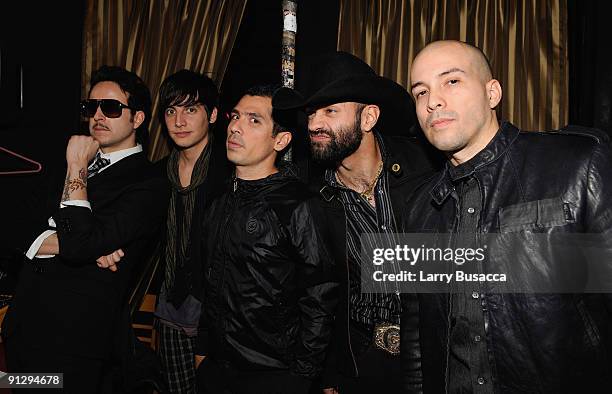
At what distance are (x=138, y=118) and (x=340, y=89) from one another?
131 centimetres

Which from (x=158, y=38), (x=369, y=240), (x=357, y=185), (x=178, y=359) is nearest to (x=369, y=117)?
(x=357, y=185)

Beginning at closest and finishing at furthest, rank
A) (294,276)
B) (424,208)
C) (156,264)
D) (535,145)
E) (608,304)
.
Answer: (608,304) < (535,145) < (424,208) < (294,276) < (156,264)

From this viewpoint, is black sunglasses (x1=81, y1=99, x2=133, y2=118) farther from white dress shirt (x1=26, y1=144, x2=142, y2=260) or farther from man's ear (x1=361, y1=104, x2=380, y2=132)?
man's ear (x1=361, y1=104, x2=380, y2=132)

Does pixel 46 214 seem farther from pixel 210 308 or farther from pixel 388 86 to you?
pixel 388 86

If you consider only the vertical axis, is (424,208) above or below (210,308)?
above

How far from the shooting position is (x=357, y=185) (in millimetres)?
2463

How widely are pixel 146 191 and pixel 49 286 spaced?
69 centimetres

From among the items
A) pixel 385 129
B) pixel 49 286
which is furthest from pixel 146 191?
pixel 385 129

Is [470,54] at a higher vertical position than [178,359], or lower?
higher

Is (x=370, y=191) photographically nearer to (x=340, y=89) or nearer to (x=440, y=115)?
(x=340, y=89)

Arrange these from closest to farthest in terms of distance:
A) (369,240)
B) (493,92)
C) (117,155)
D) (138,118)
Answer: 1. (493,92)
2. (369,240)
3. (117,155)
4. (138,118)

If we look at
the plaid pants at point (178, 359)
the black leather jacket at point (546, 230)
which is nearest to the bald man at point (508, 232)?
the black leather jacket at point (546, 230)

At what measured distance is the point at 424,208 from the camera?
1.89 meters

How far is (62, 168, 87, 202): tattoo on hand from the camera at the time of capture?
233 centimetres
